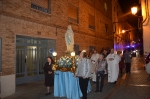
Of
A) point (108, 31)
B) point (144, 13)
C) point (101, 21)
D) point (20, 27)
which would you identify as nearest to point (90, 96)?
point (20, 27)

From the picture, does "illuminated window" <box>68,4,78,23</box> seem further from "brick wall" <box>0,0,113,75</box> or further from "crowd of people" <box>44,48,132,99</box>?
"crowd of people" <box>44,48,132,99</box>

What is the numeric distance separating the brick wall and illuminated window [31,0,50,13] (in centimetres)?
31

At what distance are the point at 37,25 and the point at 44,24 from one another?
743 millimetres

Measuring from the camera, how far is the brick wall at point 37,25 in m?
9.19

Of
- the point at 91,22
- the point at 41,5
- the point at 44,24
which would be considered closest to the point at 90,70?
the point at 44,24

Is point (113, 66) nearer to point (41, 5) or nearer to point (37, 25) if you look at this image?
point (37, 25)

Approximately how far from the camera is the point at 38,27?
1159 cm

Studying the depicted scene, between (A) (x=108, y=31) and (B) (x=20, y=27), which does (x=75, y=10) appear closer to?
(B) (x=20, y=27)

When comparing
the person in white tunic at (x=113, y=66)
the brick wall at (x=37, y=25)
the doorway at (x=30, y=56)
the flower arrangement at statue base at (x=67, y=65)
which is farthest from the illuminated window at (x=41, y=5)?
the person in white tunic at (x=113, y=66)

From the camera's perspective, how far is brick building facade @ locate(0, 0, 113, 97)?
9.13m

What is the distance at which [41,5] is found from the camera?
40.2 ft

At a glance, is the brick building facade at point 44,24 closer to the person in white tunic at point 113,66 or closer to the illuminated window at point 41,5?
the illuminated window at point 41,5

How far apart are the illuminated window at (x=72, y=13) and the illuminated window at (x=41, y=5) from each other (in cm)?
293

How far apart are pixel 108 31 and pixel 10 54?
19108mm
